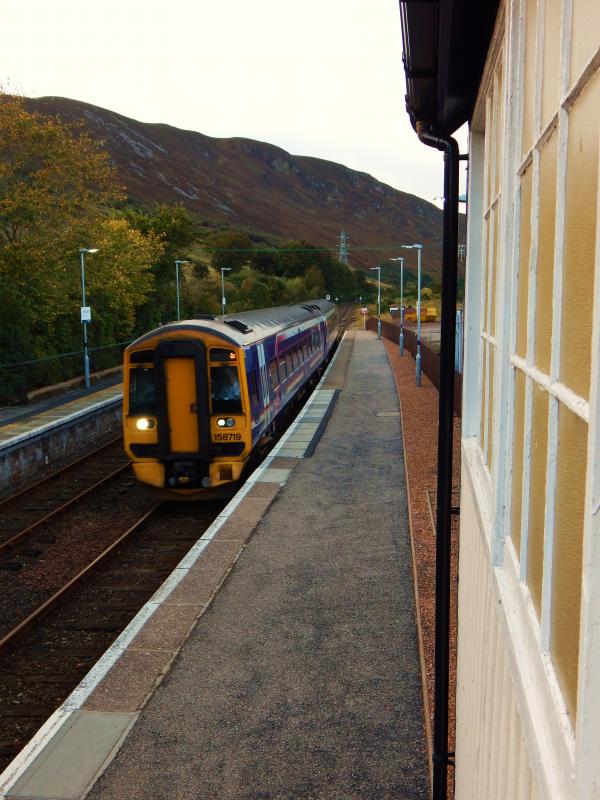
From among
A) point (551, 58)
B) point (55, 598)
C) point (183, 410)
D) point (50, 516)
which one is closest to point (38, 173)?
point (50, 516)

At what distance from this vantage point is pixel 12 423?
23.2 meters

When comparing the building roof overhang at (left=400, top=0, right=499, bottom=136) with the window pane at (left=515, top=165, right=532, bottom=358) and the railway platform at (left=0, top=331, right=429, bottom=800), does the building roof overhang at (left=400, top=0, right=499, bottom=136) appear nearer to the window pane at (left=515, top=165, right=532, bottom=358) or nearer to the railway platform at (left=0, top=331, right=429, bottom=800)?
the window pane at (left=515, top=165, right=532, bottom=358)

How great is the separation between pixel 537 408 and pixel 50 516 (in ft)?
44.0

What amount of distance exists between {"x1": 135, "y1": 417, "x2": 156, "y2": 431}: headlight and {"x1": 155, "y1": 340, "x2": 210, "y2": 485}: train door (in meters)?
0.20

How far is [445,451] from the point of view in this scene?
17.2ft

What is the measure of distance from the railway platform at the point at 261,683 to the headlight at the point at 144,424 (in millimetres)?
2187

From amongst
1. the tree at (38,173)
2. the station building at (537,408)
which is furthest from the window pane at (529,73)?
the tree at (38,173)

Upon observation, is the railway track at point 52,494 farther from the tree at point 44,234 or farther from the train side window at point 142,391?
the tree at point 44,234

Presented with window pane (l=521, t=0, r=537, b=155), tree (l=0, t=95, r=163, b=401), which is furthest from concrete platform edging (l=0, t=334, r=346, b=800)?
tree (l=0, t=95, r=163, b=401)

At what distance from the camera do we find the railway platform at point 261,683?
570cm

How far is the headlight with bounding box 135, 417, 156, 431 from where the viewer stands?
13.3 metres

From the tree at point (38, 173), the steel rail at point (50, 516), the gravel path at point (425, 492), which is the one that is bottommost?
the steel rail at point (50, 516)

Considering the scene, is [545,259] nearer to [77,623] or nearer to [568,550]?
[568,550]

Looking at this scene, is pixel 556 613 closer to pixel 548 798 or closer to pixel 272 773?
pixel 548 798
